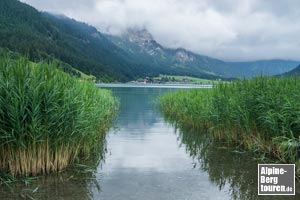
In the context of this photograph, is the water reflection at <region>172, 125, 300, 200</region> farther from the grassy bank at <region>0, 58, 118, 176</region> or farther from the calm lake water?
the grassy bank at <region>0, 58, 118, 176</region>

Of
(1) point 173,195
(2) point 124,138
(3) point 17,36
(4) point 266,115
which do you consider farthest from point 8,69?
(3) point 17,36

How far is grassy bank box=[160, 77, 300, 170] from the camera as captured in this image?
39.6 ft

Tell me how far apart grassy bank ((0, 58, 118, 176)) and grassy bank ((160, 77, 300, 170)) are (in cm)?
630

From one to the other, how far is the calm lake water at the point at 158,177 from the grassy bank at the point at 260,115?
0.80 m

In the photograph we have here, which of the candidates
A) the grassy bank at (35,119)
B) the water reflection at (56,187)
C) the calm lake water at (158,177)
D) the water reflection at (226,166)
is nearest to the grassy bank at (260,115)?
the water reflection at (226,166)

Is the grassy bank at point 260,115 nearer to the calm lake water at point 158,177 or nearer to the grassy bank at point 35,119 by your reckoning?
the calm lake water at point 158,177

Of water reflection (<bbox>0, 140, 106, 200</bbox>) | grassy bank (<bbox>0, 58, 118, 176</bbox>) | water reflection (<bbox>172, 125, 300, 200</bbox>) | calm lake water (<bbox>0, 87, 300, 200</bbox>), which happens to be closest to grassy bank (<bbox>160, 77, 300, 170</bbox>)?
water reflection (<bbox>172, 125, 300, 200</bbox>)

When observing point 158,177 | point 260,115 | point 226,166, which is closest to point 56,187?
point 158,177

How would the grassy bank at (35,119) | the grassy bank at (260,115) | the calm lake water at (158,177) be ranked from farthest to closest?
the grassy bank at (260,115) → the grassy bank at (35,119) → the calm lake water at (158,177)

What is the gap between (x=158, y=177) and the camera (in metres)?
11.3

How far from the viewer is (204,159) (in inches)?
555

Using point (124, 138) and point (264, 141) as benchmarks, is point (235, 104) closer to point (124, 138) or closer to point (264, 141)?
point (264, 141)

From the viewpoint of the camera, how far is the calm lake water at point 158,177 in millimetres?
9461

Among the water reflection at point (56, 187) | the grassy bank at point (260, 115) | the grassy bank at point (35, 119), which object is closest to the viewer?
the water reflection at point (56, 187)
